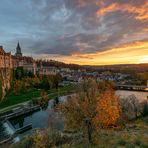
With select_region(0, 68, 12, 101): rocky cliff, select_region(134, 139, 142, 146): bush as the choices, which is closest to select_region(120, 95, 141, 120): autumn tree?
select_region(134, 139, 142, 146): bush

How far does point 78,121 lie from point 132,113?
19569 millimetres

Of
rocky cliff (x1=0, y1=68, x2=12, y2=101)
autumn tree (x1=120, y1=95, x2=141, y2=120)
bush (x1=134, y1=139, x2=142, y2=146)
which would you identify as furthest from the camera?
rocky cliff (x1=0, y1=68, x2=12, y2=101)

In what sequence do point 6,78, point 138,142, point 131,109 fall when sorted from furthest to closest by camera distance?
point 6,78 → point 131,109 → point 138,142

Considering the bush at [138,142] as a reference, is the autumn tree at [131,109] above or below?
below

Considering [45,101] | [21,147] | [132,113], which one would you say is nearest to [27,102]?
[45,101]

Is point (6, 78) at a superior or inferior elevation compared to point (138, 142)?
inferior

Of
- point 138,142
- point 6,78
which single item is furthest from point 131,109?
point 6,78

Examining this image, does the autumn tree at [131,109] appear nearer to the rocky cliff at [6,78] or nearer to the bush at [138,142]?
the bush at [138,142]

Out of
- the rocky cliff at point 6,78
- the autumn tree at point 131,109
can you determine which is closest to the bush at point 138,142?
the autumn tree at point 131,109

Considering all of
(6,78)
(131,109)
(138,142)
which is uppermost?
(138,142)

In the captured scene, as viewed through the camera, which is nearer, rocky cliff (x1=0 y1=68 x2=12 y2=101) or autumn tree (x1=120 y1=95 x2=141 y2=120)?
autumn tree (x1=120 y1=95 x2=141 y2=120)

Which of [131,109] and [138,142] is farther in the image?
[131,109]

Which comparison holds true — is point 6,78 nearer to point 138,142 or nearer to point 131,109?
point 131,109

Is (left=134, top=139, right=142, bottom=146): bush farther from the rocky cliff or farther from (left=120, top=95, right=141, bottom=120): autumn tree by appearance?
the rocky cliff
